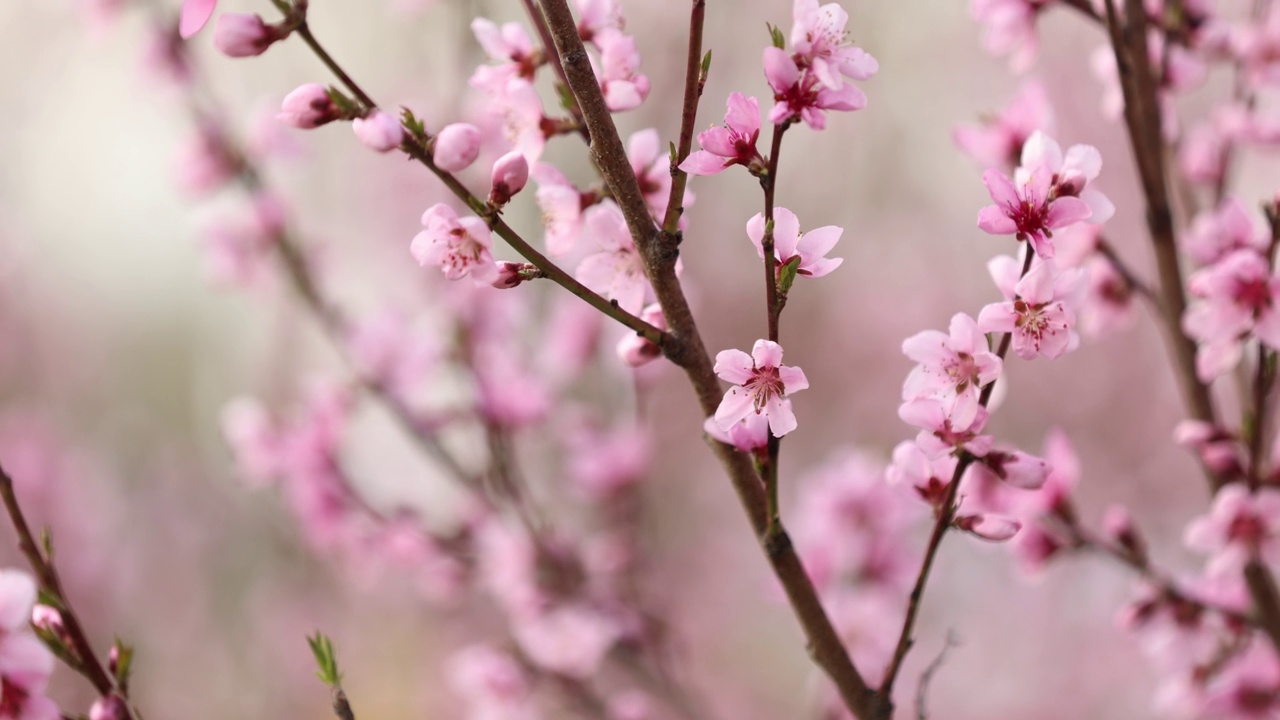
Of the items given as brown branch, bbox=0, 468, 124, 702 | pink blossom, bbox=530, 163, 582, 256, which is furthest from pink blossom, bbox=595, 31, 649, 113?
brown branch, bbox=0, 468, 124, 702

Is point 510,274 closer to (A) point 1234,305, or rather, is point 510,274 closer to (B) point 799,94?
(B) point 799,94

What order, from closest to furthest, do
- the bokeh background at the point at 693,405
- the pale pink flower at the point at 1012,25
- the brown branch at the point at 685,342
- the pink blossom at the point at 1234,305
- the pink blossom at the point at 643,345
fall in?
the brown branch at the point at 685,342 → the pink blossom at the point at 643,345 → the pink blossom at the point at 1234,305 → the pale pink flower at the point at 1012,25 → the bokeh background at the point at 693,405

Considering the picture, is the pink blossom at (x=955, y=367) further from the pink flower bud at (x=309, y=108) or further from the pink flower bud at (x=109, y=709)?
the pink flower bud at (x=109, y=709)

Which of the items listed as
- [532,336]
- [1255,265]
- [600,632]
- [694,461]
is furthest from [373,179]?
[1255,265]

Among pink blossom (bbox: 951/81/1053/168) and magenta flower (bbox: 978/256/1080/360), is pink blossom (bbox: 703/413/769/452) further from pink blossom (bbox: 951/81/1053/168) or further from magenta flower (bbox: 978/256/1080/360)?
pink blossom (bbox: 951/81/1053/168)

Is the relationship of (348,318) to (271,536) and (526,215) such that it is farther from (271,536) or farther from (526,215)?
(271,536)

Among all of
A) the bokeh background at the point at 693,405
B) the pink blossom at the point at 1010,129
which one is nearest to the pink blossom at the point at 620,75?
the pink blossom at the point at 1010,129
